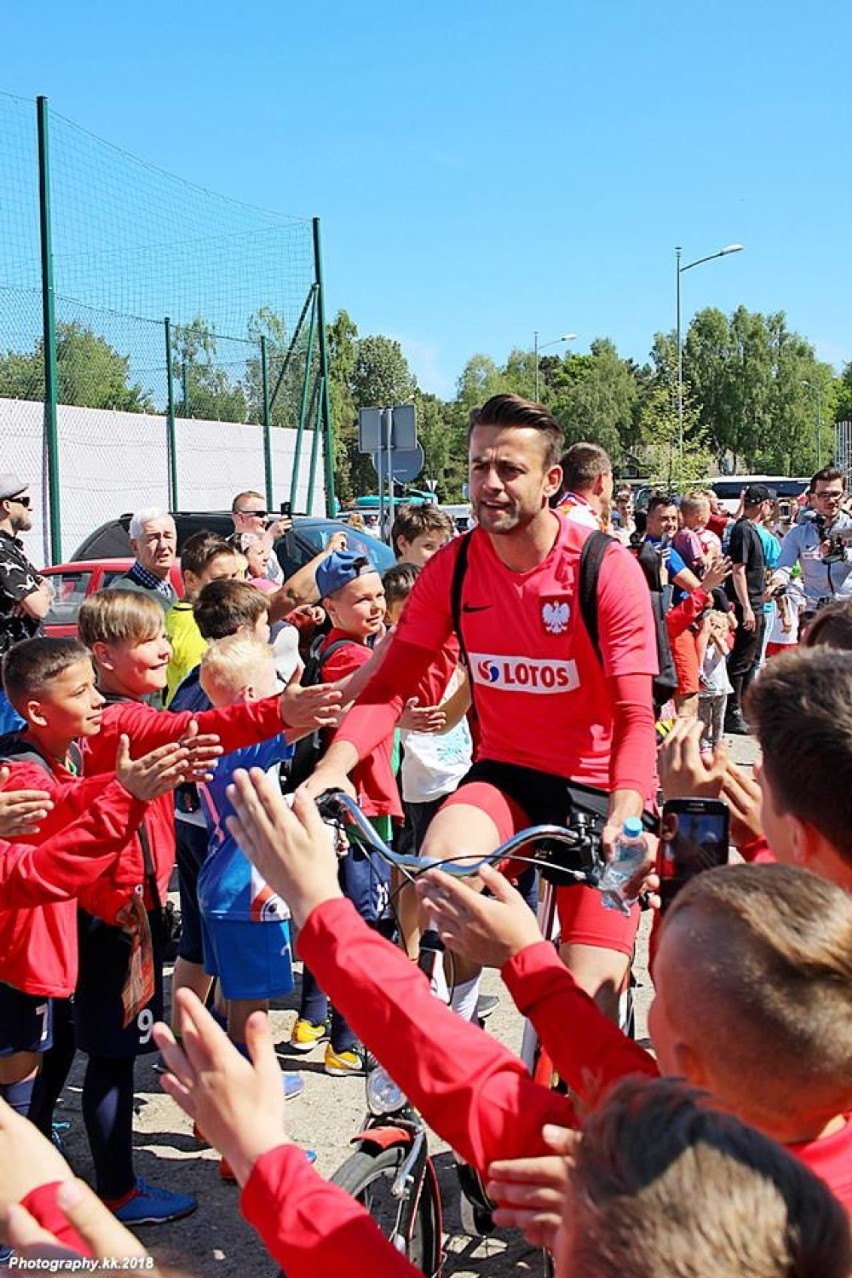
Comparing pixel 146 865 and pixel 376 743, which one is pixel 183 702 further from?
pixel 376 743

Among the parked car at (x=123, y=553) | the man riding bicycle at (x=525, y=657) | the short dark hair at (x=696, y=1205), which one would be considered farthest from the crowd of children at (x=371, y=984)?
the parked car at (x=123, y=553)

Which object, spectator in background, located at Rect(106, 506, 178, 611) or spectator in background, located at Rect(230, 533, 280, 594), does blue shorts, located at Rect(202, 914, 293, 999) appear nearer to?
spectator in background, located at Rect(106, 506, 178, 611)

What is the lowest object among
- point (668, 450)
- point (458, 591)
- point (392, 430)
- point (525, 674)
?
point (525, 674)

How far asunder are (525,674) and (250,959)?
4.13 ft

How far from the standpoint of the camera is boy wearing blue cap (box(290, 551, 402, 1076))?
474cm

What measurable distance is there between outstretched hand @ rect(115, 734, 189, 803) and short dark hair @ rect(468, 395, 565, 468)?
1.38 metres

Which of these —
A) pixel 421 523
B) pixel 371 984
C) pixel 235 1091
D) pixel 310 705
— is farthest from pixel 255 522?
pixel 235 1091

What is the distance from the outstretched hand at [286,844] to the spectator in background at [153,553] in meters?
4.49

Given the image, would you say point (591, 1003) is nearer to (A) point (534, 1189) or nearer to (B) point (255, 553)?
(A) point (534, 1189)

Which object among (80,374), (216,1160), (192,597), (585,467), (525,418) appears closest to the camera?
(525,418)

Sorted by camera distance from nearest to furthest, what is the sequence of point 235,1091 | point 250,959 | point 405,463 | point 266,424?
point 235,1091, point 250,959, point 405,463, point 266,424

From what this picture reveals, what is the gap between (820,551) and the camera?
10828 mm

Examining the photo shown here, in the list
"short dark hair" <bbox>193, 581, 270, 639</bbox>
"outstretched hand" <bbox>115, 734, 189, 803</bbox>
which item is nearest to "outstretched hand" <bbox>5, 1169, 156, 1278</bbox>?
"outstretched hand" <bbox>115, 734, 189, 803</bbox>

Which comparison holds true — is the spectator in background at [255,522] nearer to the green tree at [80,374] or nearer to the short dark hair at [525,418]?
the green tree at [80,374]
